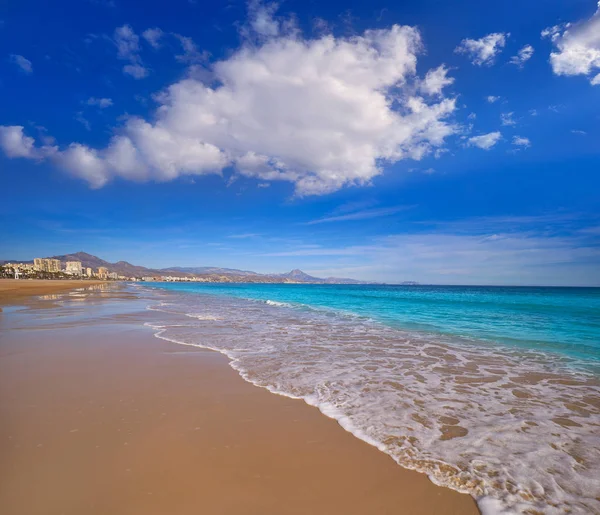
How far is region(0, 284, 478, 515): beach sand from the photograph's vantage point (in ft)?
8.68

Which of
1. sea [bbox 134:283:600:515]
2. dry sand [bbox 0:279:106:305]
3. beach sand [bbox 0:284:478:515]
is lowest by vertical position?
dry sand [bbox 0:279:106:305]

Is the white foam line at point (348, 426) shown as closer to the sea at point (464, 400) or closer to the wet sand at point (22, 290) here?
the sea at point (464, 400)

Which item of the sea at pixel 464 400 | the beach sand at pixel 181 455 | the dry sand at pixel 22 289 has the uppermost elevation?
the beach sand at pixel 181 455

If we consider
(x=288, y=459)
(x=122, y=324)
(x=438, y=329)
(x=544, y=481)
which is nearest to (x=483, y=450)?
(x=544, y=481)

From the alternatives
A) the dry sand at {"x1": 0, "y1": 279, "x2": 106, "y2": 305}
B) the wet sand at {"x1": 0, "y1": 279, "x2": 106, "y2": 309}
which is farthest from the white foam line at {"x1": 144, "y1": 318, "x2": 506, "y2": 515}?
the dry sand at {"x1": 0, "y1": 279, "x2": 106, "y2": 305}

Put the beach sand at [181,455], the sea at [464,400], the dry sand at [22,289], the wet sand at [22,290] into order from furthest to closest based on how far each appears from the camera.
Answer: the dry sand at [22,289], the wet sand at [22,290], the sea at [464,400], the beach sand at [181,455]

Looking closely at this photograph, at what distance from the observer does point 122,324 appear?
1330 centimetres

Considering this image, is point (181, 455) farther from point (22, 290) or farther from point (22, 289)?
point (22, 289)

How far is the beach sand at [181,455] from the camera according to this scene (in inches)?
104

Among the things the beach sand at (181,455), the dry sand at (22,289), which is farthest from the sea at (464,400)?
the dry sand at (22,289)

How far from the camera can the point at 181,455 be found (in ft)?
10.9

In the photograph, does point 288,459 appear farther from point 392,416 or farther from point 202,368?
point 202,368

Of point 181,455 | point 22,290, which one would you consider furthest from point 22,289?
point 181,455

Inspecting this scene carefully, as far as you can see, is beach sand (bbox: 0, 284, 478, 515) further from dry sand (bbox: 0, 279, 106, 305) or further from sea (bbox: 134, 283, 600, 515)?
dry sand (bbox: 0, 279, 106, 305)
